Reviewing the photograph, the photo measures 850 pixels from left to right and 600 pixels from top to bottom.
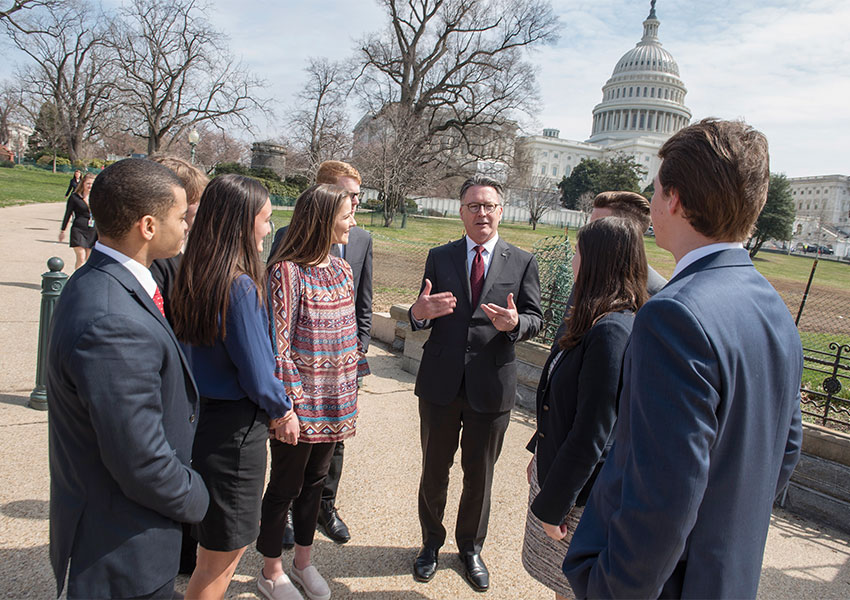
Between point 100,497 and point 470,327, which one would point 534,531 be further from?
point 100,497

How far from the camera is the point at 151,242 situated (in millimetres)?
1811

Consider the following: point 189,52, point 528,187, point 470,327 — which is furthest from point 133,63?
point 470,327

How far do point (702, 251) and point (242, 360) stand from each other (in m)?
1.69

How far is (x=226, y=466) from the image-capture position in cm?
221

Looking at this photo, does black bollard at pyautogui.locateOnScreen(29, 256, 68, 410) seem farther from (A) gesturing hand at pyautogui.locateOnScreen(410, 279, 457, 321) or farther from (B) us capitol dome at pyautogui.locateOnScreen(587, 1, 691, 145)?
(B) us capitol dome at pyautogui.locateOnScreen(587, 1, 691, 145)

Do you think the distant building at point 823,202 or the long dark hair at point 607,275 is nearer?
the long dark hair at point 607,275

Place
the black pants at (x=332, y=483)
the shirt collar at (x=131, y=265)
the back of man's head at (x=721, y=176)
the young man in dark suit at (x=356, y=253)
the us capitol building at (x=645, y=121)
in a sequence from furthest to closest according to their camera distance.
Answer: the us capitol building at (x=645, y=121)
the young man in dark suit at (x=356, y=253)
the black pants at (x=332, y=483)
the shirt collar at (x=131, y=265)
the back of man's head at (x=721, y=176)

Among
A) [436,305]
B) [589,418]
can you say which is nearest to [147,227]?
[436,305]

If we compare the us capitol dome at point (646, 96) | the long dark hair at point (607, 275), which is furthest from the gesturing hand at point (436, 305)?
the us capitol dome at point (646, 96)

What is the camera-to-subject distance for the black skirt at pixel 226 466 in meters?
2.21

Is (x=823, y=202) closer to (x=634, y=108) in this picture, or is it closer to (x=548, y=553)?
(x=634, y=108)

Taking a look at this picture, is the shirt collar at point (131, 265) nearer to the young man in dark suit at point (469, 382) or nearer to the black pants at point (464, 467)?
the young man in dark suit at point (469, 382)

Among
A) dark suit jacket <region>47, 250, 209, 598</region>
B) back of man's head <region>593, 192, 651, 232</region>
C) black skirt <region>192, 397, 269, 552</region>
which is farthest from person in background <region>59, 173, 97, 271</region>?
back of man's head <region>593, 192, 651, 232</region>

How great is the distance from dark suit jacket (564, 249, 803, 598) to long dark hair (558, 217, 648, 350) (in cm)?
76
